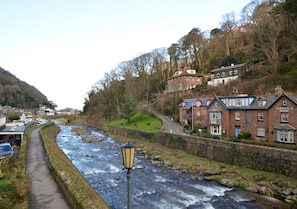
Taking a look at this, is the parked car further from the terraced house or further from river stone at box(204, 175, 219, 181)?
the terraced house

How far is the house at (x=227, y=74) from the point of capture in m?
45.7

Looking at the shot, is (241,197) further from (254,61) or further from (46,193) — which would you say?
(254,61)

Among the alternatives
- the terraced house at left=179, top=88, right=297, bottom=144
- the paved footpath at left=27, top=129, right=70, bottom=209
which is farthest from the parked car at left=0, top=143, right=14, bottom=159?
the terraced house at left=179, top=88, right=297, bottom=144

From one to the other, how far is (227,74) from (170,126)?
17.0 metres

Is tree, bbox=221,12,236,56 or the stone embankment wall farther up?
tree, bbox=221,12,236,56

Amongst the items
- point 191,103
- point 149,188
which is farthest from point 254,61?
point 149,188

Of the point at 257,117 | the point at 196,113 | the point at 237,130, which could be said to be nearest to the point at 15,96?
the point at 196,113

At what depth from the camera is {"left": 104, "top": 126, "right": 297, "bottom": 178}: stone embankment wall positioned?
19406 millimetres

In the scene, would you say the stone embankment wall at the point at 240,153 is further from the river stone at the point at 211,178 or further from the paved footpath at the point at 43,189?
the paved footpath at the point at 43,189

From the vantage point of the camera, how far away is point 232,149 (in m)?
24.1

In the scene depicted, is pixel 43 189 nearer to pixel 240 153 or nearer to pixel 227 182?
pixel 227 182

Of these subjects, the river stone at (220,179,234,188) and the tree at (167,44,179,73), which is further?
the tree at (167,44,179,73)

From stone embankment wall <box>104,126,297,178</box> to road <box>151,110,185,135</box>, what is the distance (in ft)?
9.15

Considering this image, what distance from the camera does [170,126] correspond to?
41969 millimetres
